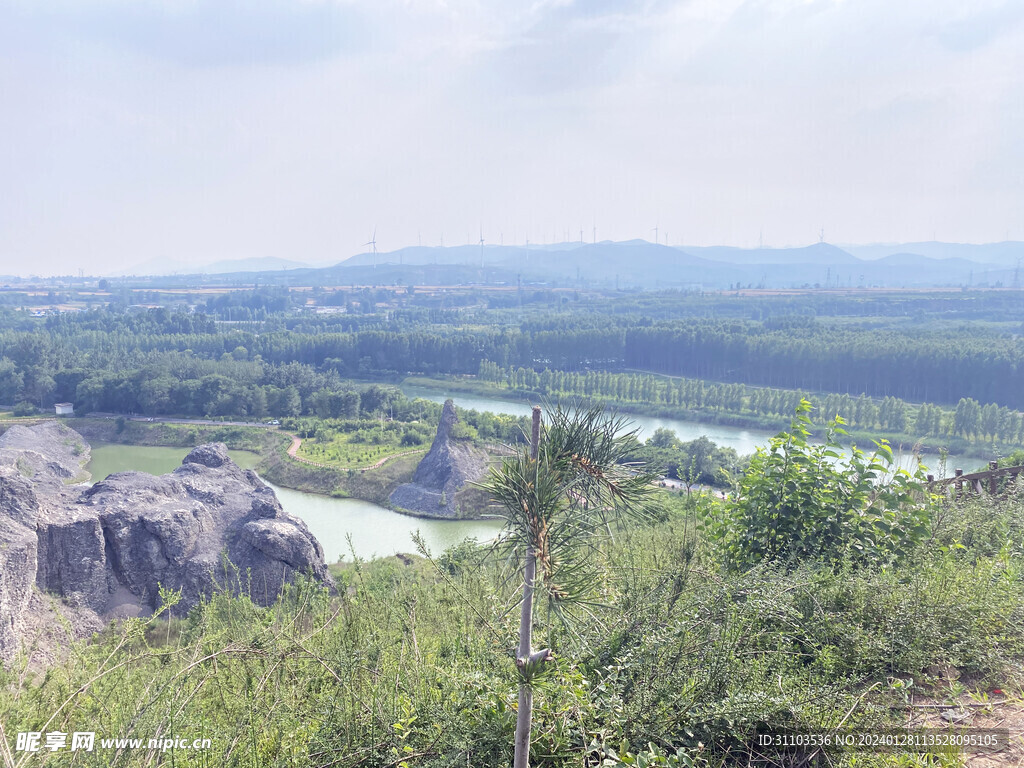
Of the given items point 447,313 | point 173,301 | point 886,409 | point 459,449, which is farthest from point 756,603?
point 173,301

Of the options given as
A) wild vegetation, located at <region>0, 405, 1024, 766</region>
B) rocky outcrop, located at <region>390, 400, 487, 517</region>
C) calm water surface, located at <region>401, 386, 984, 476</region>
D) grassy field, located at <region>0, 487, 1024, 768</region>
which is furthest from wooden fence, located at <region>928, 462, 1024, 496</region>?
calm water surface, located at <region>401, 386, 984, 476</region>

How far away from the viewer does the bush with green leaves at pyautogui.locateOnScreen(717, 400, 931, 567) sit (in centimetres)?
382

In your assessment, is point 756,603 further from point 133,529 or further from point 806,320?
point 806,320

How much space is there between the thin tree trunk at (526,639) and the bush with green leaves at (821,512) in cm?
238

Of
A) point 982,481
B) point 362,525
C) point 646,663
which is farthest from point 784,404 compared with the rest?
point 646,663

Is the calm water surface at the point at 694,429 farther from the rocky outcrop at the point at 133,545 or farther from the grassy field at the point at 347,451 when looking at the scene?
the rocky outcrop at the point at 133,545

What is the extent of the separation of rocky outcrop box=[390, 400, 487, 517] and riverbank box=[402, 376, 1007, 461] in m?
3.00

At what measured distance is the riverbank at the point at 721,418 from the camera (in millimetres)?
27781

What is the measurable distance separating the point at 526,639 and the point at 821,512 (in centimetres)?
280

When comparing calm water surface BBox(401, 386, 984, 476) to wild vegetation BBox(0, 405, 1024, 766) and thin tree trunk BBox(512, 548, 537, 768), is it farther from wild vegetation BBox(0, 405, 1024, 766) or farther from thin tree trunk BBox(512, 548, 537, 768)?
thin tree trunk BBox(512, 548, 537, 768)

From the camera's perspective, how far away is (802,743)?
2.29 metres

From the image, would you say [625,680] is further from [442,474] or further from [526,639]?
[442,474]

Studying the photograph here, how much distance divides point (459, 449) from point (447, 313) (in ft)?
229

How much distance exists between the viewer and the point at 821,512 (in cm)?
388
